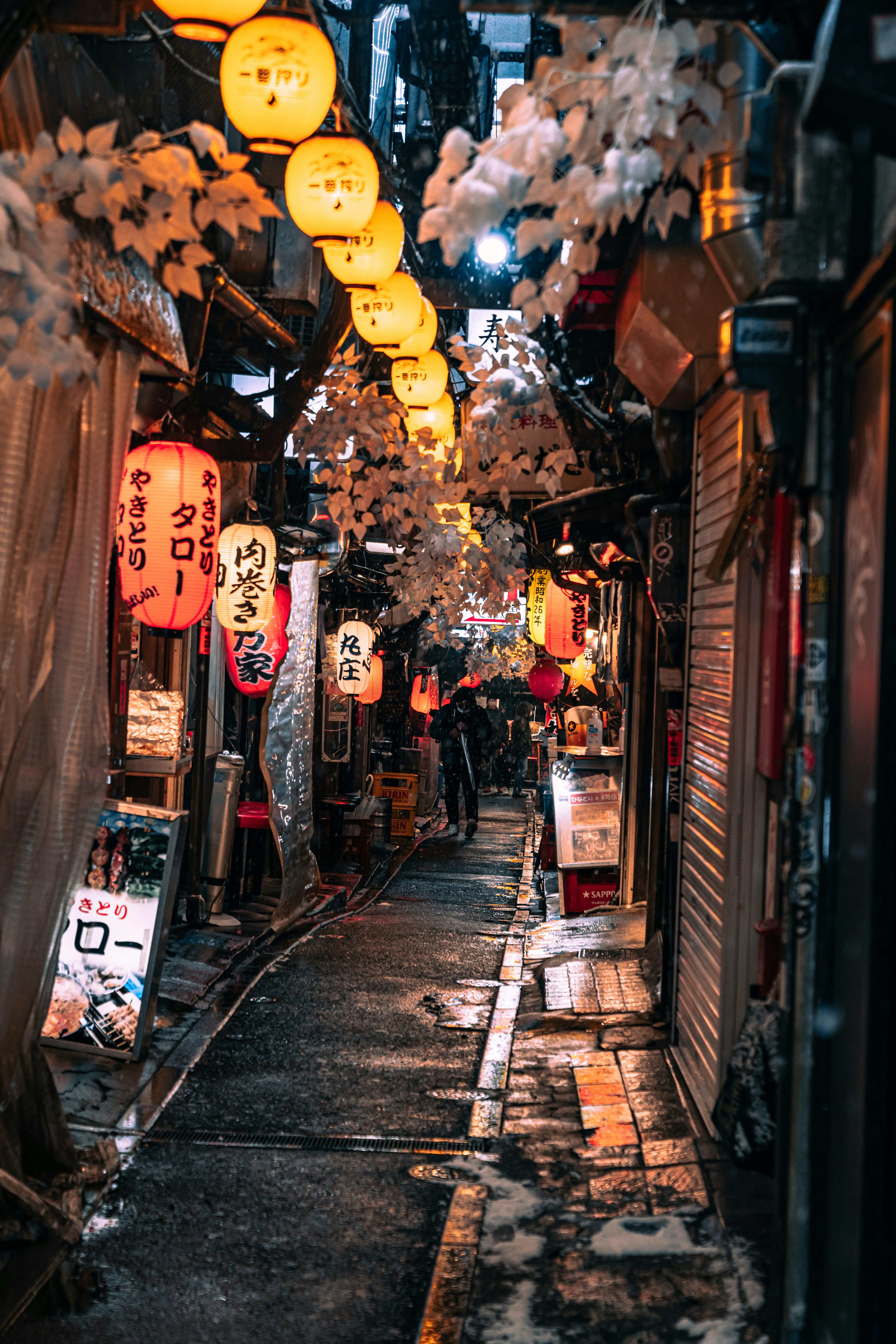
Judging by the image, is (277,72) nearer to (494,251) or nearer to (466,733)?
(494,251)

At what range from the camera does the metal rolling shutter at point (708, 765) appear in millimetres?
7602

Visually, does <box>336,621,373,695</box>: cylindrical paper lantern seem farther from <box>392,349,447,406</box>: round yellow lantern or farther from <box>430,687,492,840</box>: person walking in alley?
<box>392,349,447,406</box>: round yellow lantern

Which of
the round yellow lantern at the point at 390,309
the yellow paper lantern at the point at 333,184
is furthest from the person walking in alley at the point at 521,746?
the yellow paper lantern at the point at 333,184

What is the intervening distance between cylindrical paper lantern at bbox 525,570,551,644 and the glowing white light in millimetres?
10896

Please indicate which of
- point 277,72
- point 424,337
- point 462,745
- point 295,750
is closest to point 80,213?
point 277,72

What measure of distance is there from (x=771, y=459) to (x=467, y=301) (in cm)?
925

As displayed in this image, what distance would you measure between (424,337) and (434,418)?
1.53 m

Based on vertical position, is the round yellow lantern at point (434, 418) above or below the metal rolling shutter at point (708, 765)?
above

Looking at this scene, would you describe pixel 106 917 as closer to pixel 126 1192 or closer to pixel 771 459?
pixel 126 1192

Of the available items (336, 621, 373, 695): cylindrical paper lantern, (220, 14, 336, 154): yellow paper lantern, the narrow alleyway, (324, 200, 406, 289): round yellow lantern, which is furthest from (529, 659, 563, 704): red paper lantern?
(220, 14, 336, 154): yellow paper lantern

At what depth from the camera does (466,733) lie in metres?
27.9

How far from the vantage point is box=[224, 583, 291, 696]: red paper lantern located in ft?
48.4

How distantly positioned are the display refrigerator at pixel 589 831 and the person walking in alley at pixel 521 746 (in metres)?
29.8

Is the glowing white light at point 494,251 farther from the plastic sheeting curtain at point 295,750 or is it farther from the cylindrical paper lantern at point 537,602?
the cylindrical paper lantern at point 537,602
